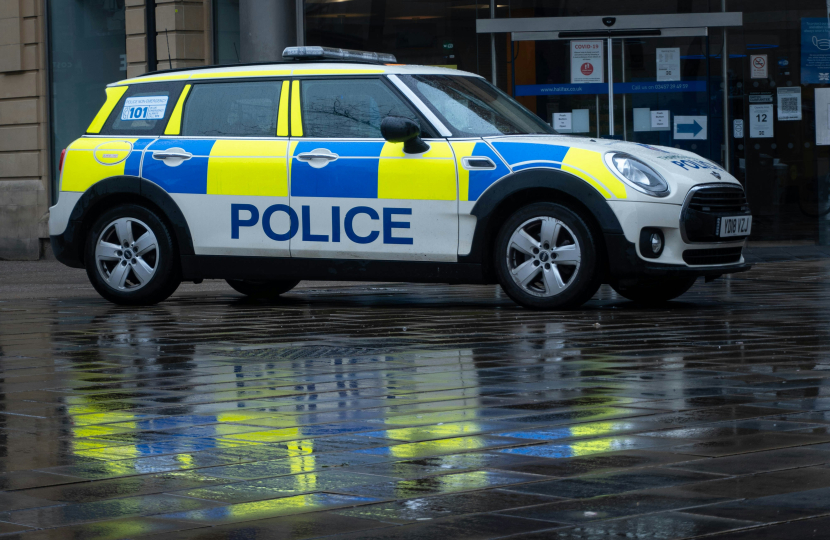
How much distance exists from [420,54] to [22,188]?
6.40 metres

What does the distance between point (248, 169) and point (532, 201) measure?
1.96 meters

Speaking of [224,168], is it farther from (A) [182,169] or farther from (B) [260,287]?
(B) [260,287]

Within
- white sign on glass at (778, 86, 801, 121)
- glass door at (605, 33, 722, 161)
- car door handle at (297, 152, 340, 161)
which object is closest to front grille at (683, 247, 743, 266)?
car door handle at (297, 152, 340, 161)

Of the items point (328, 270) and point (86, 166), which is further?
point (86, 166)

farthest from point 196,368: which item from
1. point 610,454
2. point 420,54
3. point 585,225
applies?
point 420,54

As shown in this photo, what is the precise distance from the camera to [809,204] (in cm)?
1881

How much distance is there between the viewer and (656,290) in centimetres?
978

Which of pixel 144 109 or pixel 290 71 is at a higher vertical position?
pixel 290 71

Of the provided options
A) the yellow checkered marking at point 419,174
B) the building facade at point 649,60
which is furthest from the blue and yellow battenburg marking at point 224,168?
the building facade at point 649,60

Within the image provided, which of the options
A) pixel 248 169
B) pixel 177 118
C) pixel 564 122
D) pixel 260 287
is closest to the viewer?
pixel 248 169

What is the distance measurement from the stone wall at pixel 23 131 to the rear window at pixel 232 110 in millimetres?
11160

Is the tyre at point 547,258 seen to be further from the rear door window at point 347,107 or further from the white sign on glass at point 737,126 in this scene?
the white sign on glass at point 737,126

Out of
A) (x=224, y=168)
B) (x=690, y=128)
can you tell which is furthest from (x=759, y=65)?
(x=224, y=168)

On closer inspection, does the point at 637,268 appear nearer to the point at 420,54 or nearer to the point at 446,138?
the point at 446,138
